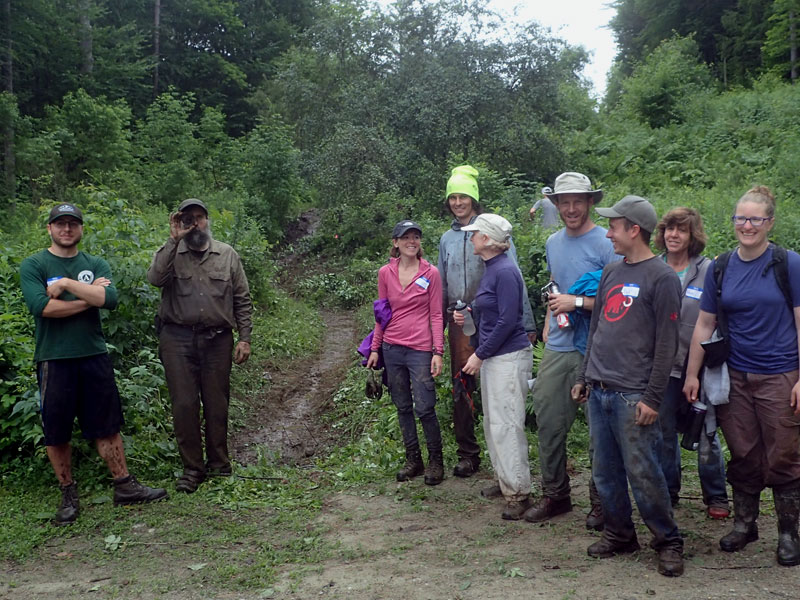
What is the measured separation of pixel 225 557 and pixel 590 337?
2.61 m

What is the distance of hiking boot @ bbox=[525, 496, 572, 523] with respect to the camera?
4.89 meters

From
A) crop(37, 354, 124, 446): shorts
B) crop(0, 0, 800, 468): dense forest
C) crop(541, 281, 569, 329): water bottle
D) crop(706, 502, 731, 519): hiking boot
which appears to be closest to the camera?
crop(541, 281, 569, 329): water bottle

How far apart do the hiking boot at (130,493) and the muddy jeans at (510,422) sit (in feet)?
8.64

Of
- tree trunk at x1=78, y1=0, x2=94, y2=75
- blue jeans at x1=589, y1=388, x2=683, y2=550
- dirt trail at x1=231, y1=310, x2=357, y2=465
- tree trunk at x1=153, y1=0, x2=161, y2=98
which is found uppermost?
tree trunk at x1=153, y1=0, x2=161, y2=98

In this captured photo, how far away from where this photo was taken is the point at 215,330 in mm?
6012

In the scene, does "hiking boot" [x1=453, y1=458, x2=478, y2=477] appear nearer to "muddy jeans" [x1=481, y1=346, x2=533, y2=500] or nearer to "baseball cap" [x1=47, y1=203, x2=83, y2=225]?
"muddy jeans" [x1=481, y1=346, x2=533, y2=500]

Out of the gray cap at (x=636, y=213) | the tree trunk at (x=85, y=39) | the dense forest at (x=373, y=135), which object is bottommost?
the gray cap at (x=636, y=213)

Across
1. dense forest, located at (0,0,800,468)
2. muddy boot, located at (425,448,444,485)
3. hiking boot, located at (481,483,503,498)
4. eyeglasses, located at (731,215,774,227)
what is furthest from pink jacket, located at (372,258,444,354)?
dense forest, located at (0,0,800,468)

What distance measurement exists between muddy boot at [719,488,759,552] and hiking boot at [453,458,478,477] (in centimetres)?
209

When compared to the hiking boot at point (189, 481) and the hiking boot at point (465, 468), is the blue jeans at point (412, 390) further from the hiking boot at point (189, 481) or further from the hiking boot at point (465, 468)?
the hiking boot at point (189, 481)

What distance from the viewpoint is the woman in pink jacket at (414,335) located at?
5.80m

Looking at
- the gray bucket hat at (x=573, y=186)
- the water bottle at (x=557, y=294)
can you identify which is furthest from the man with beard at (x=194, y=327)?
the gray bucket hat at (x=573, y=186)

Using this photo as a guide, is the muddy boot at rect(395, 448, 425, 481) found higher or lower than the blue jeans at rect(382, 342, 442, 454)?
lower

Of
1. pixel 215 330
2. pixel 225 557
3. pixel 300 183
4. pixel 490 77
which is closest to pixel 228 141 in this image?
pixel 300 183
